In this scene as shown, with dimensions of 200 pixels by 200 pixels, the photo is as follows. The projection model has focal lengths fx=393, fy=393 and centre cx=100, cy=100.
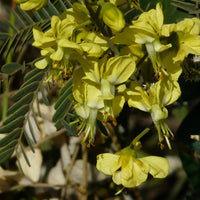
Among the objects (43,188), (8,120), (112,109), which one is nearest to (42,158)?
(43,188)

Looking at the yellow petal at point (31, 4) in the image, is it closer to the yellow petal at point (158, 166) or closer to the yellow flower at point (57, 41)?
the yellow flower at point (57, 41)

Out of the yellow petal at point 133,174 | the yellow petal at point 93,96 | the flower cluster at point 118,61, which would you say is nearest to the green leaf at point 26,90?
the flower cluster at point 118,61

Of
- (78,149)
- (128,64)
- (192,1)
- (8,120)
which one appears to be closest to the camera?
(128,64)

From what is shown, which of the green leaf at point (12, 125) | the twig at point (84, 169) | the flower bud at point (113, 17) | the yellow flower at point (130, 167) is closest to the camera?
the flower bud at point (113, 17)

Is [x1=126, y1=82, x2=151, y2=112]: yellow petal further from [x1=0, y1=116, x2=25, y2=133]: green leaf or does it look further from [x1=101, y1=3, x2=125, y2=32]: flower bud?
[x1=0, y1=116, x2=25, y2=133]: green leaf

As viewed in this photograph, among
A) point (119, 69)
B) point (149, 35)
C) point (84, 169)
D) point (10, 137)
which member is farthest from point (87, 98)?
point (84, 169)

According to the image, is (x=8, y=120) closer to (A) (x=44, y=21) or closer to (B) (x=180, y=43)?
(A) (x=44, y=21)

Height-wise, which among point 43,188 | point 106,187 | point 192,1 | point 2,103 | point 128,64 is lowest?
point 106,187
